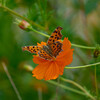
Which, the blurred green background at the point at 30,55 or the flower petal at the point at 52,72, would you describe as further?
the blurred green background at the point at 30,55

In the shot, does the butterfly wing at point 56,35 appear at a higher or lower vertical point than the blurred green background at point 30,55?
higher

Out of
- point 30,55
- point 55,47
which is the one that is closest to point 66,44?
point 55,47

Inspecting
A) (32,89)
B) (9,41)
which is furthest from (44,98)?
(9,41)

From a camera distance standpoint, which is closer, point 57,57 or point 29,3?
point 57,57

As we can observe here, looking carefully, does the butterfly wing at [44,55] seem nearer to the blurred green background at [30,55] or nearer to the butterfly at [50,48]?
the butterfly at [50,48]

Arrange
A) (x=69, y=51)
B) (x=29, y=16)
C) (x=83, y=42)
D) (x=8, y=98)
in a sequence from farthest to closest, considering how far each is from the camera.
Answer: (x=8, y=98) < (x=83, y=42) < (x=29, y=16) < (x=69, y=51)

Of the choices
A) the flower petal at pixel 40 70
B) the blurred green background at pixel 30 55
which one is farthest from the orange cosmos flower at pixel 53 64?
the blurred green background at pixel 30 55

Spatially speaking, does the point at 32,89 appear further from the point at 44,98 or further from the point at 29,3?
the point at 29,3
